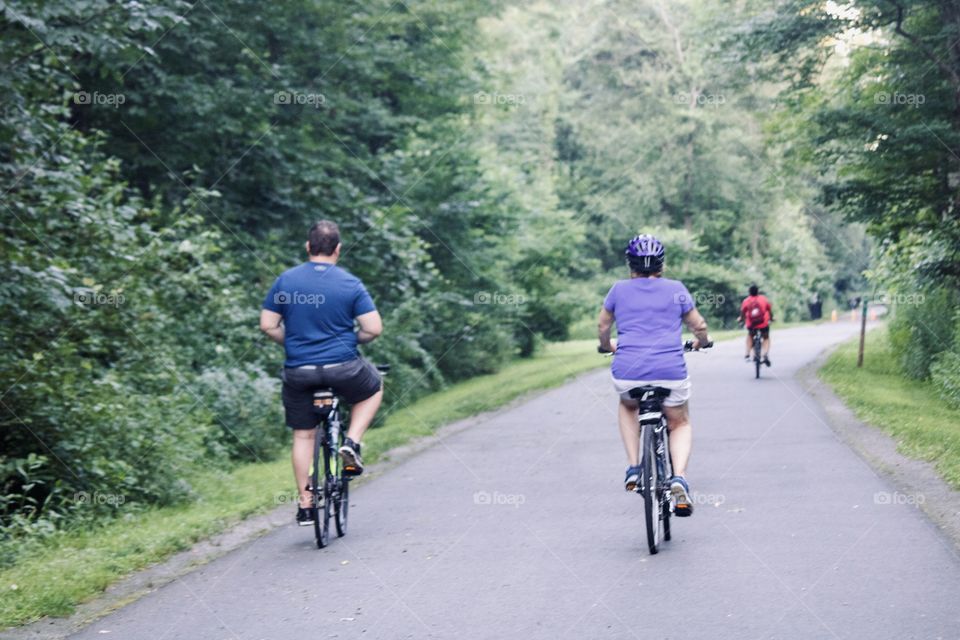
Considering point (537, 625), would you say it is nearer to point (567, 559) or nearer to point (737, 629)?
point (737, 629)

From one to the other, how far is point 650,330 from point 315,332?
2373mm

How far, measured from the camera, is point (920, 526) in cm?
830

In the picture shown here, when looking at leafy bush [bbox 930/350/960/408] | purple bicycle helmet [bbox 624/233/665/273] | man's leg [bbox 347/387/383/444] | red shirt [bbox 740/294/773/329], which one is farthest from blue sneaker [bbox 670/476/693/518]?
red shirt [bbox 740/294/773/329]

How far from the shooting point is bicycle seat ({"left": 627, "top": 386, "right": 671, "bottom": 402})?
8.00m

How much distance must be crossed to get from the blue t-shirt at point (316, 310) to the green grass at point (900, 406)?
5.30m

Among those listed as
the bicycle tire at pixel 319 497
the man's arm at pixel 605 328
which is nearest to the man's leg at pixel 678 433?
the man's arm at pixel 605 328

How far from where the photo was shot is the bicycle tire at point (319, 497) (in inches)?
326

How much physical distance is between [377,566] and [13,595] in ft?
7.24

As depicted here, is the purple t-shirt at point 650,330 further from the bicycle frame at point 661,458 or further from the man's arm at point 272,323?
the man's arm at point 272,323

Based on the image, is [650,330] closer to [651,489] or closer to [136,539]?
[651,489]

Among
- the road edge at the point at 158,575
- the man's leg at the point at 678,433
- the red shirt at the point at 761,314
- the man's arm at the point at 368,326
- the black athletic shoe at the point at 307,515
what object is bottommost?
the road edge at the point at 158,575

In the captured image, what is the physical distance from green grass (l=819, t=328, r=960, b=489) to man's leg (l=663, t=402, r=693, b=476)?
9.90 feet

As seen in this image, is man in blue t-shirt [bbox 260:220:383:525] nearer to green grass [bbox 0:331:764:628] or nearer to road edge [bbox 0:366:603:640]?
road edge [bbox 0:366:603:640]

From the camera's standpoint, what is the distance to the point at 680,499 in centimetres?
775
